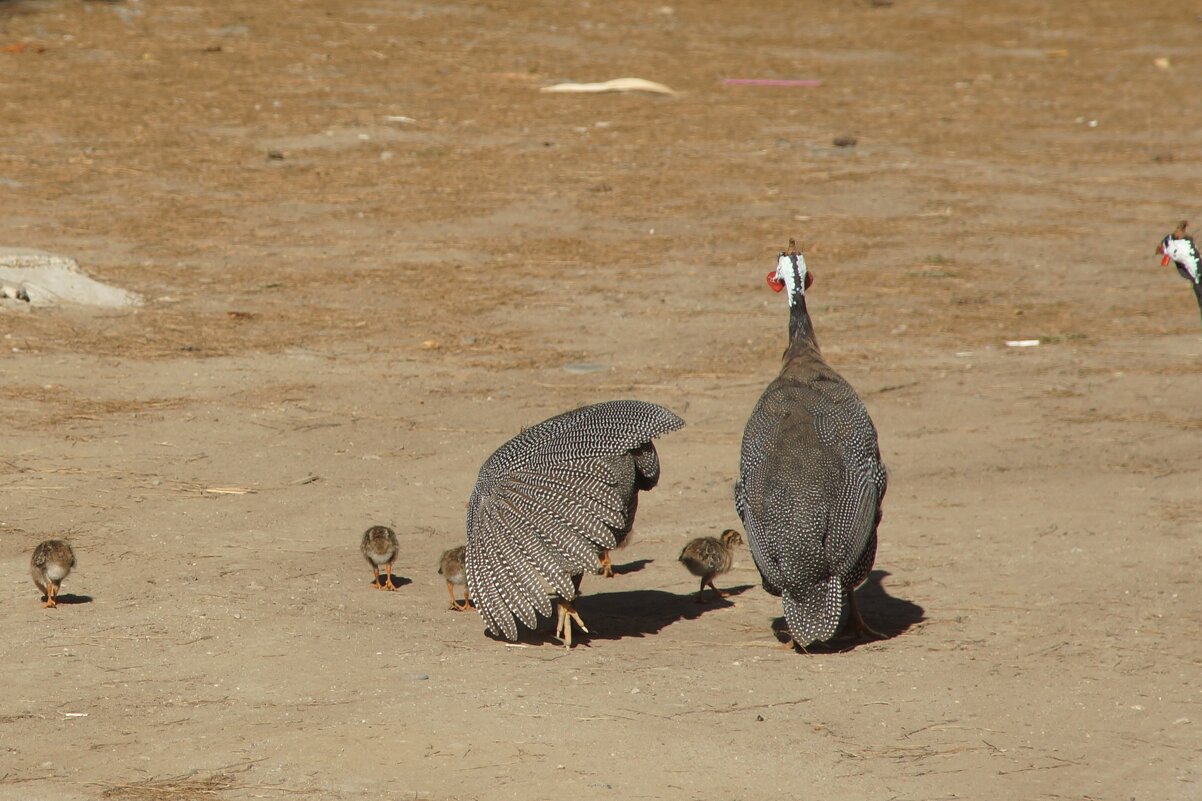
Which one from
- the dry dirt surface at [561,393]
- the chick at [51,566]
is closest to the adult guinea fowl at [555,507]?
the dry dirt surface at [561,393]

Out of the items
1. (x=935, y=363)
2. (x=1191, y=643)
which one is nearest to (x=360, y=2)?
(x=935, y=363)

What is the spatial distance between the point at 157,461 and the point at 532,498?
298cm

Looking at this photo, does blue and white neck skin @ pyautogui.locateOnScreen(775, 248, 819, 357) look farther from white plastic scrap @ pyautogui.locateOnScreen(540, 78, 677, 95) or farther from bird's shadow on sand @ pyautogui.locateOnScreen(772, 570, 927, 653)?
white plastic scrap @ pyautogui.locateOnScreen(540, 78, 677, 95)

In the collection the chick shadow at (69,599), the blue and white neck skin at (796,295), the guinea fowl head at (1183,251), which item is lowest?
the chick shadow at (69,599)

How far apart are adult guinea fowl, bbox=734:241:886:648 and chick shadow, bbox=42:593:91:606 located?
2.71 metres

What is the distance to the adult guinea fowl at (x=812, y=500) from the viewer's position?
6594 mm

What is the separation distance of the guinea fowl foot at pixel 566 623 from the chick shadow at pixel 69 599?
1.94 m

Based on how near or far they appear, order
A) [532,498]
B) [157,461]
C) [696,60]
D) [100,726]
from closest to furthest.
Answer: [100,726] → [532,498] → [157,461] → [696,60]

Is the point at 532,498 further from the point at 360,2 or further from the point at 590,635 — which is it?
the point at 360,2

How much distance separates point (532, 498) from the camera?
6.83 meters

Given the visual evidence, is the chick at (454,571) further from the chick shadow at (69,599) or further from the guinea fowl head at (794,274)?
the guinea fowl head at (794,274)

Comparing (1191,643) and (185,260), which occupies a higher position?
(185,260)

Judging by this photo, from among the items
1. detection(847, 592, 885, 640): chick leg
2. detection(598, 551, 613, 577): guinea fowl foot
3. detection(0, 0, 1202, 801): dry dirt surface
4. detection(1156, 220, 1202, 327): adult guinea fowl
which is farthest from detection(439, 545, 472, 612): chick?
detection(1156, 220, 1202, 327): adult guinea fowl

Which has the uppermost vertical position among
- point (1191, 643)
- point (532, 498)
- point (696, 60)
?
point (696, 60)
